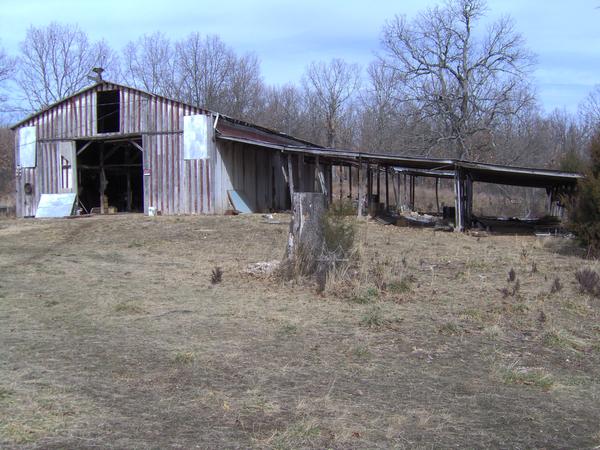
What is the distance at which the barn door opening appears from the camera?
27031mm

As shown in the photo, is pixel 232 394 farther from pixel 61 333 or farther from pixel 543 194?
pixel 543 194

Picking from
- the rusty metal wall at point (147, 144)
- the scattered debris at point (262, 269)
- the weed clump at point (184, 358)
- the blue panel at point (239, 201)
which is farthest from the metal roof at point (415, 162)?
the weed clump at point (184, 358)

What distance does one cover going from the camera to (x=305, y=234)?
9891mm

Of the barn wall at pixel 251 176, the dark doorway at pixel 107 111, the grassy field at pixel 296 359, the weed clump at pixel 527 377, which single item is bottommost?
the weed clump at pixel 527 377

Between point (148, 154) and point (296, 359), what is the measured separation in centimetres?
1895

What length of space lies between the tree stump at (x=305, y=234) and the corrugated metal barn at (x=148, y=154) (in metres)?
12.5

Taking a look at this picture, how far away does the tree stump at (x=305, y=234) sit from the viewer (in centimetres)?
966

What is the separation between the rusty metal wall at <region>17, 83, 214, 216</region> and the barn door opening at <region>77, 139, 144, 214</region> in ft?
4.10

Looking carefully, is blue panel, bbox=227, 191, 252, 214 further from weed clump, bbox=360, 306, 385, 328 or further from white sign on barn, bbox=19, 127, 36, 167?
weed clump, bbox=360, 306, 385, 328

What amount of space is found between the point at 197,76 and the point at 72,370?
48842 mm

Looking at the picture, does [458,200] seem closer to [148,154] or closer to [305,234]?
[305,234]

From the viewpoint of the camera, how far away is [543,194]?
131 ft

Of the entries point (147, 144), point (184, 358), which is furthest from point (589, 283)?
point (147, 144)

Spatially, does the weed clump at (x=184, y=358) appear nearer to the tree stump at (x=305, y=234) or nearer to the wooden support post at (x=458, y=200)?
the tree stump at (x=305, y=234)
